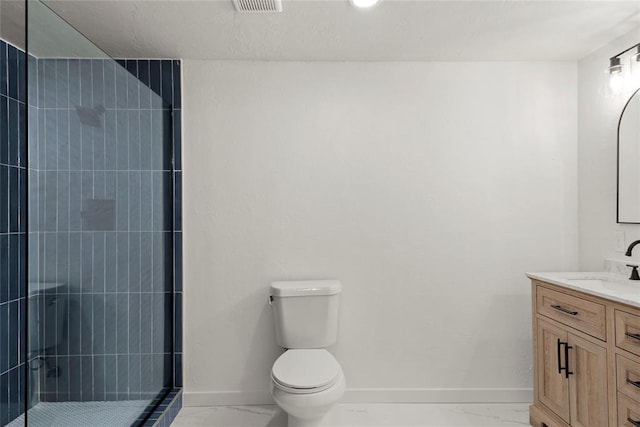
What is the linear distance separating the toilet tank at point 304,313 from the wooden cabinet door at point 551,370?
115 centimetres

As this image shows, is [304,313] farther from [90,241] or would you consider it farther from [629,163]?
[629,163]

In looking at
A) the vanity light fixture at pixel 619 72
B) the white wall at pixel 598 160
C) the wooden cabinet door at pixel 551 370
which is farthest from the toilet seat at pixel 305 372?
the vanity light fixture at pixel 619 72

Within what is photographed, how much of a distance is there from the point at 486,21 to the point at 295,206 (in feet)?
4.84

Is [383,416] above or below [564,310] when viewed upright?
below

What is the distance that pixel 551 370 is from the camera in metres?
2.21

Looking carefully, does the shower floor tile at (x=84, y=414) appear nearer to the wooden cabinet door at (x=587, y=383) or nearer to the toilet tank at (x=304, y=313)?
the toilet tank at (x=304, y=313)

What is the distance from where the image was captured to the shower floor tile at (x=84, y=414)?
1409 mm

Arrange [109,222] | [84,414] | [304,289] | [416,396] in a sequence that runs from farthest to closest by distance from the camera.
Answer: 1. [416,396]
2. [304,289]
3. [109,222]
4. [84,414]

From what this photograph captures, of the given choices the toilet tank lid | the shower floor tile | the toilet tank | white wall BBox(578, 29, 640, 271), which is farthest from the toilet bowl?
white wall BBox(578, 29, 640, 271)

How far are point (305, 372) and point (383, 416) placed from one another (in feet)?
2.29

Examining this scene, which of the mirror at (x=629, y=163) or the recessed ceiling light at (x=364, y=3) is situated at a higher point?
the recessed ceiling light at (x=364, y=3)

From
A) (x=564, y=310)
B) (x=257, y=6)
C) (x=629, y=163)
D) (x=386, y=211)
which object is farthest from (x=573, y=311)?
(x=257, y=6)

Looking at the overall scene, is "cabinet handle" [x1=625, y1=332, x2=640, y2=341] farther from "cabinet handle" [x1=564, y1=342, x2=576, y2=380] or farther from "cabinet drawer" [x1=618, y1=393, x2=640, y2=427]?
"cabinet handle" [x1=564, y1=342, x2=576, y2=380]

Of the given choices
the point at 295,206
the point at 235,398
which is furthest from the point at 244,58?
the point at 235,398
